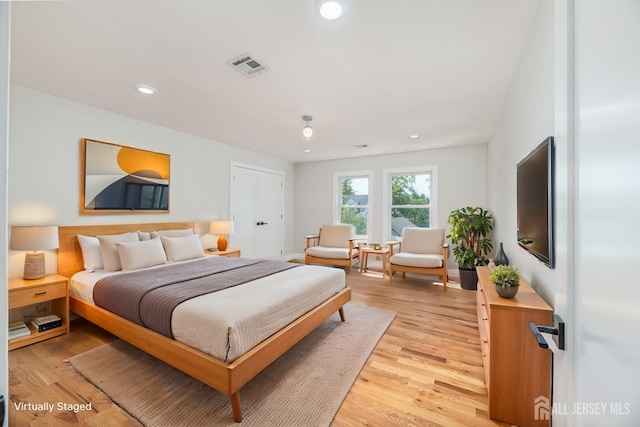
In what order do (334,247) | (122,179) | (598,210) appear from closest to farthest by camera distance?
(598,210)
(122,179)
(334,247)

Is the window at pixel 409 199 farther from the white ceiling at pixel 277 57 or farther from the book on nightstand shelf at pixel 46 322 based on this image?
the book on nightstand shelf at pixel 46 322

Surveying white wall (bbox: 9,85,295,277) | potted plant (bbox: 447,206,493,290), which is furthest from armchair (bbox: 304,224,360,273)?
white wall (bbox: 9,85,295,277)

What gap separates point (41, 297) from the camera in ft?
7.86

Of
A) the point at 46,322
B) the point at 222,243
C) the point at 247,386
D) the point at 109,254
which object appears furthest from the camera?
the point at 222,243

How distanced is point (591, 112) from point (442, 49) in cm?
178

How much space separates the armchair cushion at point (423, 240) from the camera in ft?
15.2

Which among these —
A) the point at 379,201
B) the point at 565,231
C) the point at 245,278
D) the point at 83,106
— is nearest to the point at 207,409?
the point at 245,278

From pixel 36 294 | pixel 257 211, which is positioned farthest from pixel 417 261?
pixel 36 294

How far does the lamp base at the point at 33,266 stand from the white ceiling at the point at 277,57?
5.37ft

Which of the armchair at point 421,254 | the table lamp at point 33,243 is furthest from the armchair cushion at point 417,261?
the table lamp at point 33,243

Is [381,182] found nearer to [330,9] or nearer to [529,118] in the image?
[529,118]

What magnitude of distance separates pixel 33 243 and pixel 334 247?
4.17 metres

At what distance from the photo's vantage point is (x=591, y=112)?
551 mm

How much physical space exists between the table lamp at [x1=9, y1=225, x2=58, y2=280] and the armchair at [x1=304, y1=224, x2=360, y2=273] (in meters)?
3.51
